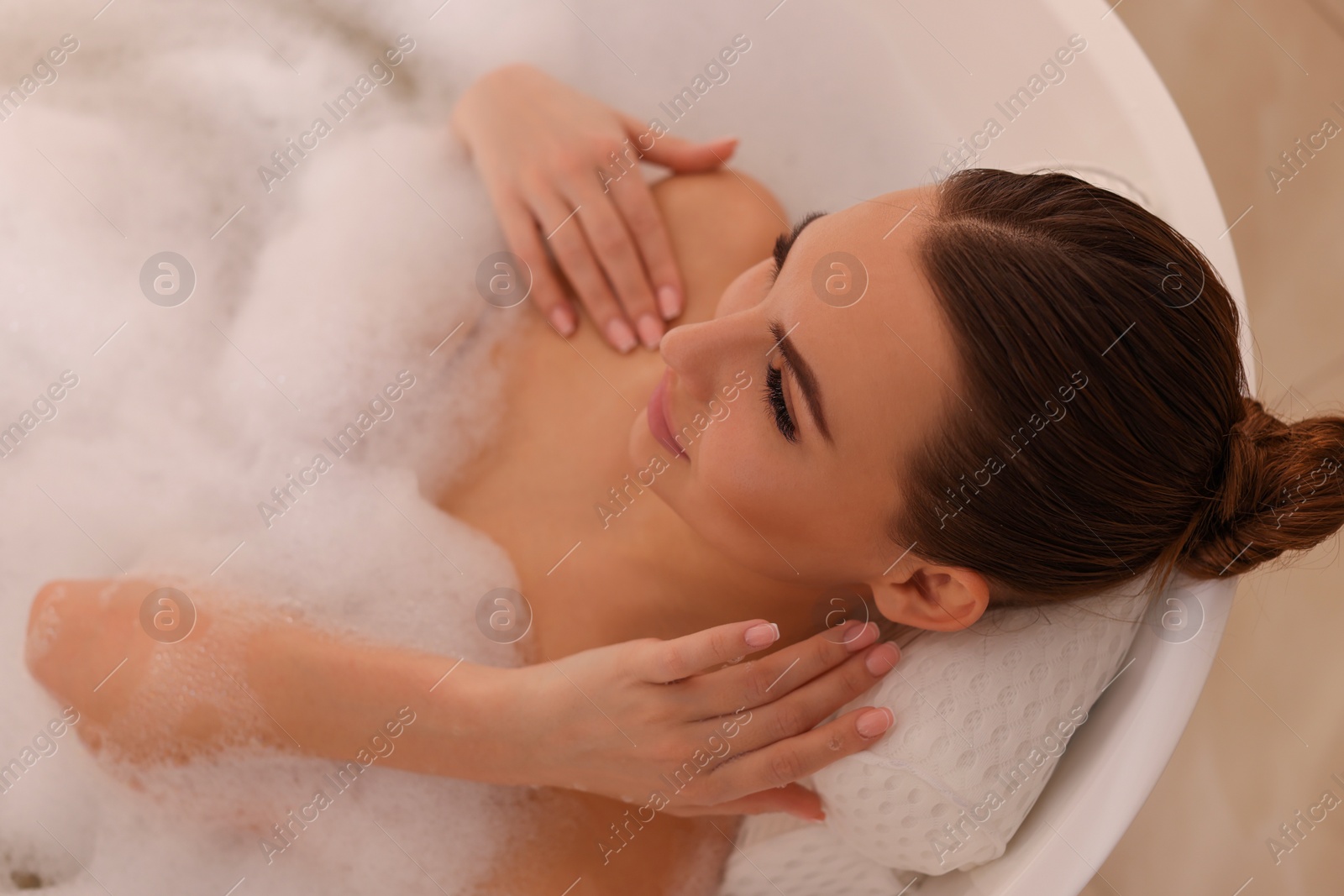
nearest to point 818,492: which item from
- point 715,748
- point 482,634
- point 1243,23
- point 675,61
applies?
point 715,748

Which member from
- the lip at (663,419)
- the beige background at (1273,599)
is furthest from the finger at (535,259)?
the beige background at (1273,599)

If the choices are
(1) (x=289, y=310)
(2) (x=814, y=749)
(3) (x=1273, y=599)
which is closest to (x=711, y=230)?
(1) (x=289, y=310)

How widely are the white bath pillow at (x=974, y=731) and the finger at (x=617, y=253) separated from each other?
548mm

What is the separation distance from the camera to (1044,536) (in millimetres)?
750

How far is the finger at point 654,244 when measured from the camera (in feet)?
3.86

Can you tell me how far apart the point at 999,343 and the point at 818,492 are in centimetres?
21

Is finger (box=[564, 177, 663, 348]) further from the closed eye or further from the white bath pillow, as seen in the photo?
the white bath pillow

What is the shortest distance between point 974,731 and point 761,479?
312 mm

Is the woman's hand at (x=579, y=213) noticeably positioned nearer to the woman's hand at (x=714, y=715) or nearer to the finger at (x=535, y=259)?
the finger at (x=535, y=259)

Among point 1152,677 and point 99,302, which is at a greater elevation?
point 99,302

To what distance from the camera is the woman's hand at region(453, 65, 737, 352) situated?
117cm

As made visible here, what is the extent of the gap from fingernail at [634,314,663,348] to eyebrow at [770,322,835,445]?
0.42 meters

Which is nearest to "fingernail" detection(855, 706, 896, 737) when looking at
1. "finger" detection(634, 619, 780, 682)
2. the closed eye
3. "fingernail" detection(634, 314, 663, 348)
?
"finger" detection(634, 619, 780, 682)

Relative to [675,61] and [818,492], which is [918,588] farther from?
[675,61]
